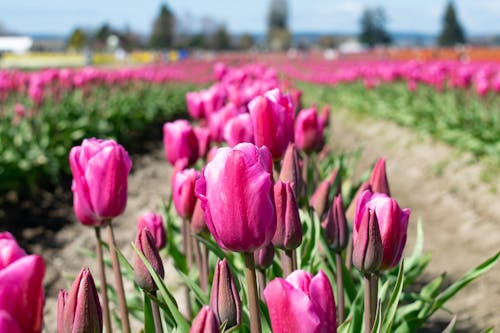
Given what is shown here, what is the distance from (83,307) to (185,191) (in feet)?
2.67

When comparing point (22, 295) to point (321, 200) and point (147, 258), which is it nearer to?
point (147, 258)

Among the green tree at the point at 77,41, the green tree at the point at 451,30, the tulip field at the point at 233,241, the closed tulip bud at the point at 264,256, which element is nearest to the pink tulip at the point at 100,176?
Result: the tulip field at the point at 233,241

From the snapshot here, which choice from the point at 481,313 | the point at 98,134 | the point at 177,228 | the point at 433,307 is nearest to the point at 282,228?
the point at 433,307

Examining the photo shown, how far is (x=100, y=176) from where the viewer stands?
1.61 m

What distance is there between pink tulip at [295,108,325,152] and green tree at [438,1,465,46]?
286ft

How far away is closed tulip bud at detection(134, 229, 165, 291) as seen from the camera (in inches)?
58.9

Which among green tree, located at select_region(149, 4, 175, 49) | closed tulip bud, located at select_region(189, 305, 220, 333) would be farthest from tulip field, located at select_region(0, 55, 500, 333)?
green tree, located at select_region(149, 4, 175, 49)

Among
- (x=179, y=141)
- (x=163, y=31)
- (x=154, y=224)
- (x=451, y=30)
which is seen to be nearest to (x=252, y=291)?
(x=154, y=224)

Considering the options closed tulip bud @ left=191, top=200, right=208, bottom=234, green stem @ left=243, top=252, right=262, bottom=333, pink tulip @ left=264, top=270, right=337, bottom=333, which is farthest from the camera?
closed tulip bud @ left=191, top=200, right=208, bottom=234

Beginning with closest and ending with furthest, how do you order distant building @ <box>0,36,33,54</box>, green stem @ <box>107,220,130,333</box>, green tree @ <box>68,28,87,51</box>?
1. green stem @ <box>107,220,130,333</box>
2. distant building @ <box>0,36,33,54</box>
3. green tree @ <box>68,28,87,51</box>

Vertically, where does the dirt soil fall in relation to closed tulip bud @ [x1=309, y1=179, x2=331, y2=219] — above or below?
below

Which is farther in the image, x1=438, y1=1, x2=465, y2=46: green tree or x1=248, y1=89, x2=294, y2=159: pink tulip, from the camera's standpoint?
x1=438, y1=1, x2=465, y2=46: green tree

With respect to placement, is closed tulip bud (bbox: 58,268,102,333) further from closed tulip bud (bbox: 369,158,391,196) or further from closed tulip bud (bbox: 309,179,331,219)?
closed tulip bud (bbox: 309,179,331,219)

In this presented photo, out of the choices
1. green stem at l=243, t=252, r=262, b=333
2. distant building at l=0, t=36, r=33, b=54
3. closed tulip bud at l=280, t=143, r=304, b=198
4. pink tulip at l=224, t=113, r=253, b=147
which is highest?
pink tulip at l=224, t=113, r=253, b=147
